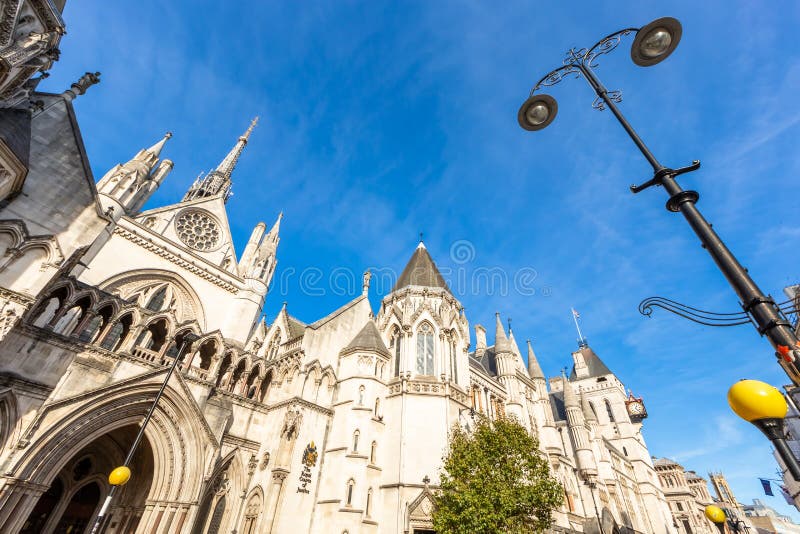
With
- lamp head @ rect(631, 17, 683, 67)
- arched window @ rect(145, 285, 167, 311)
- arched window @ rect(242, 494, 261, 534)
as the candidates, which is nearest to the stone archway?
arched window @ rect(242, 494, 261, 534)

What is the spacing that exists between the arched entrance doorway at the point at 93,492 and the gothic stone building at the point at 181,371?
7 cm

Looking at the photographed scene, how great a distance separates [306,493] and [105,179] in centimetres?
2068

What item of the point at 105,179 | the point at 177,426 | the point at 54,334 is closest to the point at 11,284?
the point at 54,334

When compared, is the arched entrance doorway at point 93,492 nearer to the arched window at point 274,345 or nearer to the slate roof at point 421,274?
the arched window at point 274,345

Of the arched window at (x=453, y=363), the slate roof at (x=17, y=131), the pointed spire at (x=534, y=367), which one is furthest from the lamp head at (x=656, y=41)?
the pointed spire at (x=534, y=367)

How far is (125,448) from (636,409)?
5676 cm

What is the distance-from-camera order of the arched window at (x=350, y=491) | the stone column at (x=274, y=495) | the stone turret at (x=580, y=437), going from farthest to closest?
1. the stone turret at (x=580, y=437)
2. the arched window at (x=350, y=491)
3. the stone column at (x=274, y=495)

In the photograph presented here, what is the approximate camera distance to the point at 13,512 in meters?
A: 11.3

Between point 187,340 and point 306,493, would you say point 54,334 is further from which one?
point 306,493

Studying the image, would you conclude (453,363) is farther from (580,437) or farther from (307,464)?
(580,437)

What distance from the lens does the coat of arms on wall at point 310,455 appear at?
17641 mm

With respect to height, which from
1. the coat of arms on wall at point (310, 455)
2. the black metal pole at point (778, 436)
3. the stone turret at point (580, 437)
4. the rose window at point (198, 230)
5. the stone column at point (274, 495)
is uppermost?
the rose window at point (198, 230)

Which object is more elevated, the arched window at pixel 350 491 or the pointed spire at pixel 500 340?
the pointed spire at pixel 500 340

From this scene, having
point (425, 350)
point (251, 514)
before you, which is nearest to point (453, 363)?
point (425, 350)
